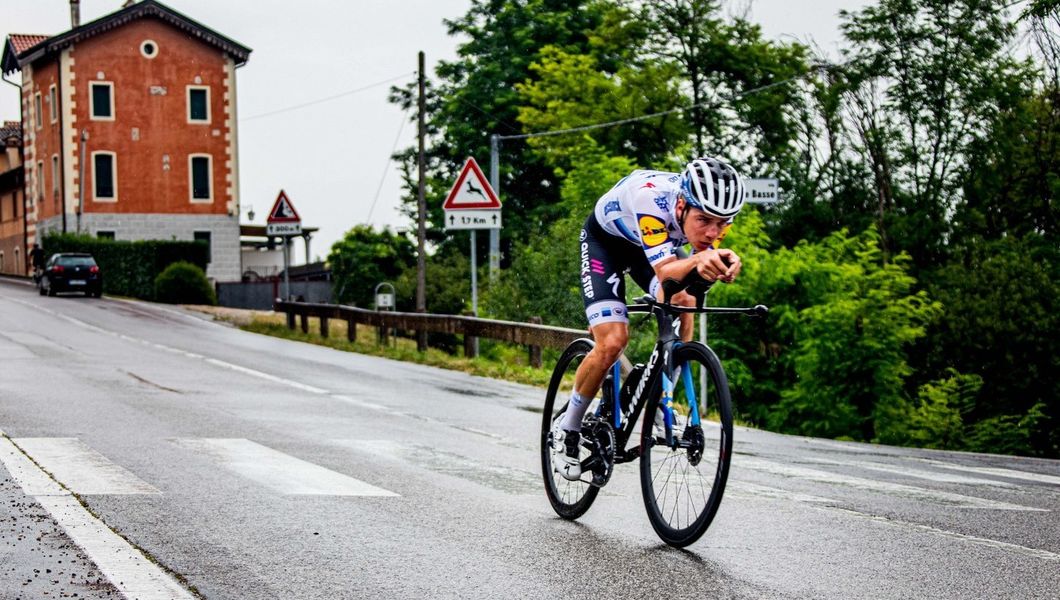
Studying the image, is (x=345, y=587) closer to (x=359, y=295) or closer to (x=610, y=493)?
(x=610, y=493)

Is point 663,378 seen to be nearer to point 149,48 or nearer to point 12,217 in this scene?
point 149,48

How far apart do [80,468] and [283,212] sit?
71.0 ft

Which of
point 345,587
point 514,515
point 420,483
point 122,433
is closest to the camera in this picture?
point 345,587

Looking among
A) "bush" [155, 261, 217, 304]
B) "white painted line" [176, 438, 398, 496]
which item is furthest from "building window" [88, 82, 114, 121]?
"white painted line" [176, 438, 398, 496]

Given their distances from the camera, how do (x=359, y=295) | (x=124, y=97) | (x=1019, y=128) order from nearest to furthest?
(x=1019, y=128)
(x=359, y=295)
(x=124, y=97)

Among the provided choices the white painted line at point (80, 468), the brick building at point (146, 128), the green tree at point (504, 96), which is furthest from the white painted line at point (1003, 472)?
the brick building at point (146, 128)

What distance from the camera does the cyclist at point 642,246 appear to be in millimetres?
5750

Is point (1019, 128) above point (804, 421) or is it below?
above

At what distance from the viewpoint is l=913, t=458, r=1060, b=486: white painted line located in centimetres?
1052

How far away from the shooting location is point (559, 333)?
19.5 metres

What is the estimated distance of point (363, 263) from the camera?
167 feet

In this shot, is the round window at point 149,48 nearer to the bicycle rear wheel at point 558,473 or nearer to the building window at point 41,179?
the building window at point 41,179

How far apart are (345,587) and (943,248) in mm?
37964

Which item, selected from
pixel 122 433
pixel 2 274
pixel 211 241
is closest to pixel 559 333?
pixel 122 433
